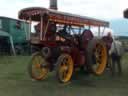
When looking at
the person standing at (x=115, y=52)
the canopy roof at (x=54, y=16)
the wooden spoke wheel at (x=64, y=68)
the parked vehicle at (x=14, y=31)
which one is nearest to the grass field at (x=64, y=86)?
the wooden spoke wheel at (x=64, y=68)

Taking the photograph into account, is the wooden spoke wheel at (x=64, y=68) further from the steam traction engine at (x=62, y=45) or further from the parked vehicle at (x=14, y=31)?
the parked vehicle at (x=14, y=31)

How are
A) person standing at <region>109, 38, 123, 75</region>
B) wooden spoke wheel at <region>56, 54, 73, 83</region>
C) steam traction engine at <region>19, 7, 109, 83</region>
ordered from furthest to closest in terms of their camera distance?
person standing at <region>109, 38, 123, 75</region> < steam traction engine at <region>19, 7, 109, 83</region> < wooden spoke wheel at <region>56, 54, 73, 83</region>

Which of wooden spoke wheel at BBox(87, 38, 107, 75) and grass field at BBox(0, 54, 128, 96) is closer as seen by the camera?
grass field at BBox(0, 54, 128, 96)

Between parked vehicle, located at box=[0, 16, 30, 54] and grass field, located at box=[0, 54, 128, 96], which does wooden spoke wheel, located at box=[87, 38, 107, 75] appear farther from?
parked vehicle, located at box=[0, 16, 30, 54]

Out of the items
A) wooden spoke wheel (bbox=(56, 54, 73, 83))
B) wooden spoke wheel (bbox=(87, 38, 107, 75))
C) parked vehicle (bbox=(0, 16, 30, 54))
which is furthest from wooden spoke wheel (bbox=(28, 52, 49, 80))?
parked vehicle (bbox=(0, 16, 30, 54))

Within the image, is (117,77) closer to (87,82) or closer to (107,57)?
(107,57)

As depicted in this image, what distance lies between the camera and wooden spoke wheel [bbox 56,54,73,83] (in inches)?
555

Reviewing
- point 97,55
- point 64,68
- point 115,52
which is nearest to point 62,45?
point 64,68

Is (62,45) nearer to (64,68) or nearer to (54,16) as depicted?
(64,68)

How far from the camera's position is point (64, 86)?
13.8 meters

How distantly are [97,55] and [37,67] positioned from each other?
6.85 ft

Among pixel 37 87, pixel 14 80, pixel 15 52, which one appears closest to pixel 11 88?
pixel 37 87

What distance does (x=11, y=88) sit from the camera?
13367mm

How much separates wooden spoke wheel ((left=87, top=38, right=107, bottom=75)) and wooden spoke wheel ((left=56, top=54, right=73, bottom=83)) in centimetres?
75
